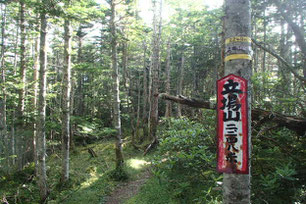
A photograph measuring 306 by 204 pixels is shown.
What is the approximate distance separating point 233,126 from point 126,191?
6.20m

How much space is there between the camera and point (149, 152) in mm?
12250

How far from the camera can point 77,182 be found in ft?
27.7

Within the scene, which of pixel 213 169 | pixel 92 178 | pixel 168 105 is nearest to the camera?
pixel 213 169

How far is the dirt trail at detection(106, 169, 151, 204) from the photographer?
6733 mm

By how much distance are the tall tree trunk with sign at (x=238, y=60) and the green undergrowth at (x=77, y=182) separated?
361 centimetres

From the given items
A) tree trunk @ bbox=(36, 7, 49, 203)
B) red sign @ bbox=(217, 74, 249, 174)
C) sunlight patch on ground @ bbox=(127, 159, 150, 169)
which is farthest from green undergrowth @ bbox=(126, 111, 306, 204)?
tree trunk @ bbox=(36, 7, 49, 203)

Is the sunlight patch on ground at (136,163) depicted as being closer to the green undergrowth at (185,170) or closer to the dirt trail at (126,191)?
the dirt trail at (126,191)

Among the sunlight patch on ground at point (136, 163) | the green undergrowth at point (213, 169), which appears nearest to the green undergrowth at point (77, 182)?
the sunlight patch on ground at point (136, 163)

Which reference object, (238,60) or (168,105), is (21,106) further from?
(238,60)

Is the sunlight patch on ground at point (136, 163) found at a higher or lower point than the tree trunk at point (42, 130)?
lower

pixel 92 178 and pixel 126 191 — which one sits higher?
pixel 126 191

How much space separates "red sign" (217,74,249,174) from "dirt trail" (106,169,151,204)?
536 centimetres

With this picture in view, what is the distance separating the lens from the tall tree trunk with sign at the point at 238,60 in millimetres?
2096

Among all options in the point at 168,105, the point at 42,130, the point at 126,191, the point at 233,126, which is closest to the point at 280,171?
the point at 233,126
